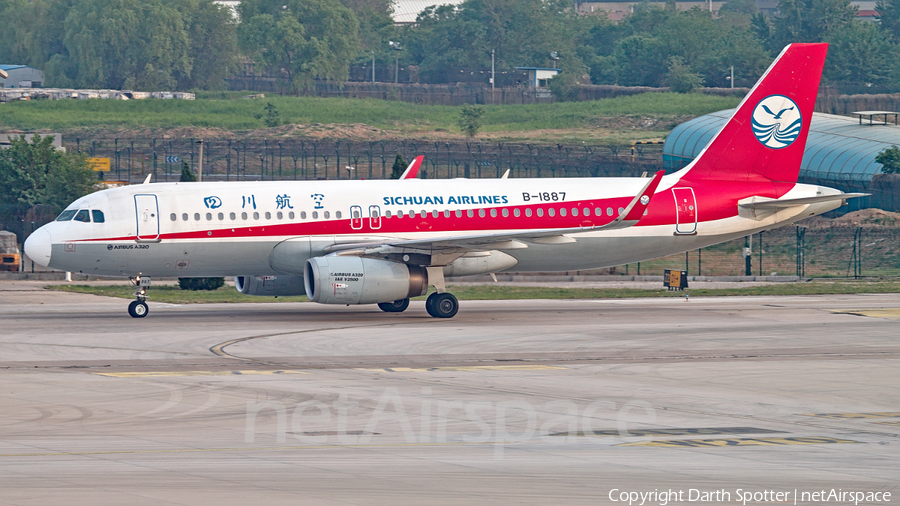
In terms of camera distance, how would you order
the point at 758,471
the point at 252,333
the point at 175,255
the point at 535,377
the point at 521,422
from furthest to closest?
the point at 175,255 → the point at 252,333 → the point at 535,377 → the point at 521,422 → the point at 758,471

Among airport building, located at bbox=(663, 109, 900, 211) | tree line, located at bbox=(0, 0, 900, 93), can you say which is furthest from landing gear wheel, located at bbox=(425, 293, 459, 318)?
tree line, located at bbox=(0, 0, 900, 93)

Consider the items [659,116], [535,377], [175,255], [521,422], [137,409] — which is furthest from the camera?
[659,116]

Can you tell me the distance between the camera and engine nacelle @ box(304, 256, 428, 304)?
32344mm

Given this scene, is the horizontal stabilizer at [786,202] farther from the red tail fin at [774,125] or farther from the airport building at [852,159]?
the airport building at [852,159]

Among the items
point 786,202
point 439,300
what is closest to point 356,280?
point 439,300

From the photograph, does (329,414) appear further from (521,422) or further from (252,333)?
(252,333)

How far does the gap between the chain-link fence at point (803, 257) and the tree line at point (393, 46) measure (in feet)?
297

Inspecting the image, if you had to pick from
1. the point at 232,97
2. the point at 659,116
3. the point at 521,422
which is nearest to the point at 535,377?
the point at 521,422

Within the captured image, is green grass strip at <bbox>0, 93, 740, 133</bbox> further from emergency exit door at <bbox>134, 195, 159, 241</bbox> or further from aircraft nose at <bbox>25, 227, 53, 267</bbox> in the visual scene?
aircraft nose at <bbox>25, 227, 53, 267</bbox>

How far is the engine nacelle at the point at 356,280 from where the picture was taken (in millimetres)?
32344

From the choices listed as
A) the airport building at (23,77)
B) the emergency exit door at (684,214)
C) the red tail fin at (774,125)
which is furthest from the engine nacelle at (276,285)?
the airport building at (23,77)

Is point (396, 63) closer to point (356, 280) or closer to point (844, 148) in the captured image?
point (844, 148)

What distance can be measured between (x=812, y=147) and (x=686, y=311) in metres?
46.3

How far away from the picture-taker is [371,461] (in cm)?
1514
